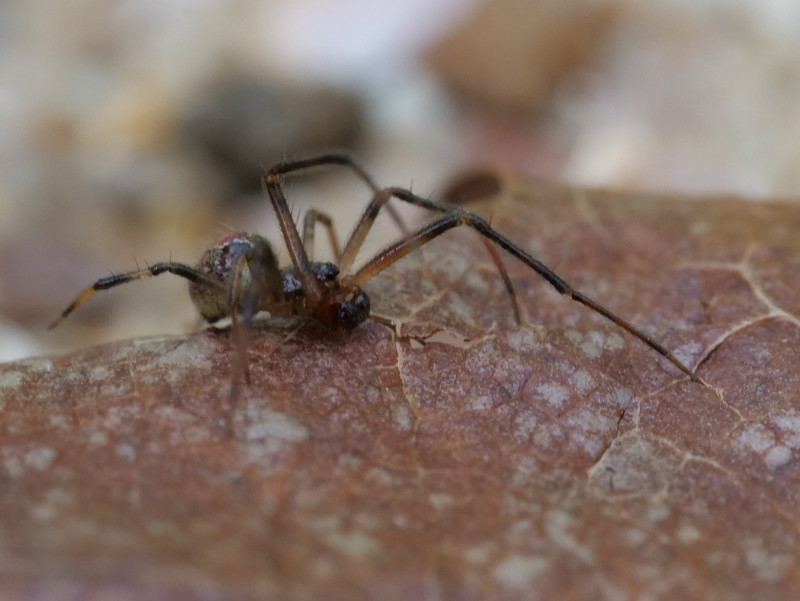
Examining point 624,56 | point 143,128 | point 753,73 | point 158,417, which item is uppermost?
point 143,128

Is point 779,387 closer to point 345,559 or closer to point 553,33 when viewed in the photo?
point 345,559

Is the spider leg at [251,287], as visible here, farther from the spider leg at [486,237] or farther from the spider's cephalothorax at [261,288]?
the spider leg at [486,237]

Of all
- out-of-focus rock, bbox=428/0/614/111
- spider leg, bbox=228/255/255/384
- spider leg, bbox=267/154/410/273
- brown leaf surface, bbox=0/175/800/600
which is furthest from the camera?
out-of-focus rock, bbox=428/0/614/111

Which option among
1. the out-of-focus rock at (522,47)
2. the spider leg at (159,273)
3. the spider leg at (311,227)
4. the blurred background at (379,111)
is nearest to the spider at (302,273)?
the spider leg at (159,273)

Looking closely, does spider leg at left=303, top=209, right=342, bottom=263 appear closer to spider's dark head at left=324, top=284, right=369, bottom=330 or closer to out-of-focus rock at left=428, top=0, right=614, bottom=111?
spider's dark head at left=324, top=284, right=369, bottom=330

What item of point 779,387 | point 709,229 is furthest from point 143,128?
point 779,387

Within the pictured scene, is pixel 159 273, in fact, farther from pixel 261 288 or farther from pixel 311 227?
pixel 311 227

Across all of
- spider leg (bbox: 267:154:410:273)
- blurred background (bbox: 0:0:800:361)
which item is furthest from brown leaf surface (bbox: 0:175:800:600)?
blurred background (bbox: 0:0:800:361)
